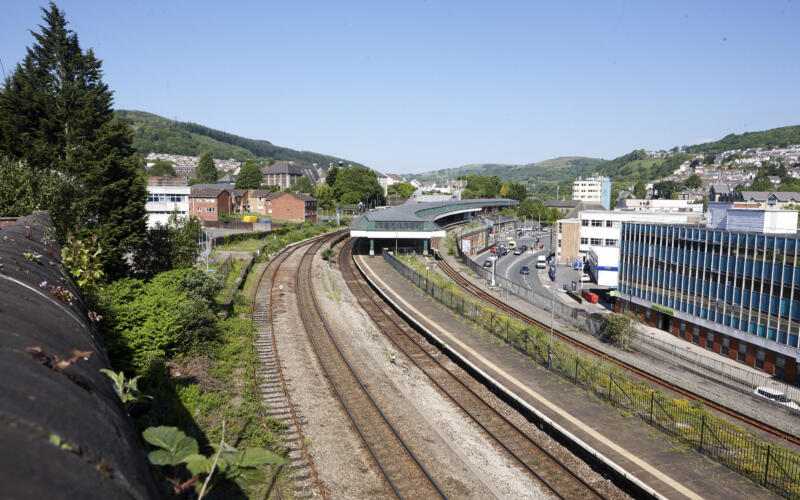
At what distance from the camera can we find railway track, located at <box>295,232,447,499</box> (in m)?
15.4

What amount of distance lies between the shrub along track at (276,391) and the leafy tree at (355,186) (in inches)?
3336

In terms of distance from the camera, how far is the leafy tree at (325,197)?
426 ft

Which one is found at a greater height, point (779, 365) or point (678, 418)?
point (678, 418)

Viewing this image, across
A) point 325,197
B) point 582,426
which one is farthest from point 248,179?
point 582,426

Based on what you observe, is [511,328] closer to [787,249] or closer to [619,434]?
[619,434]

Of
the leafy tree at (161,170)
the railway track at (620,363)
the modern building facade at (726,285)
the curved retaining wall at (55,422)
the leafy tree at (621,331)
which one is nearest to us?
the curved retaining wall at (55,422)

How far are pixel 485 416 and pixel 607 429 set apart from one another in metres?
4.52

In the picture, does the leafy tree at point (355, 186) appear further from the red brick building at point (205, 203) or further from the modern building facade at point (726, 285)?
the modern building facade at point (726, 285)

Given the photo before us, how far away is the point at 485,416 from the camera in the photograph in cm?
2052

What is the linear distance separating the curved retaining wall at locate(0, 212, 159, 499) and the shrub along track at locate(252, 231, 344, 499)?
37.1ft

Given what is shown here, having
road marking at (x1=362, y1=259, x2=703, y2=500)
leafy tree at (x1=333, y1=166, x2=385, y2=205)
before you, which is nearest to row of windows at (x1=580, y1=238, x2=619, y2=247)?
leafy tree at (x1=333, y1=166, x2=385, y2=205)

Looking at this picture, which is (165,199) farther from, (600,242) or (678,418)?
(600,242)

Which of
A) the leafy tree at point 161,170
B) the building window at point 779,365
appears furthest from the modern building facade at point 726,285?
the leafy tree at point 161,170

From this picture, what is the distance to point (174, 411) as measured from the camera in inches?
690
